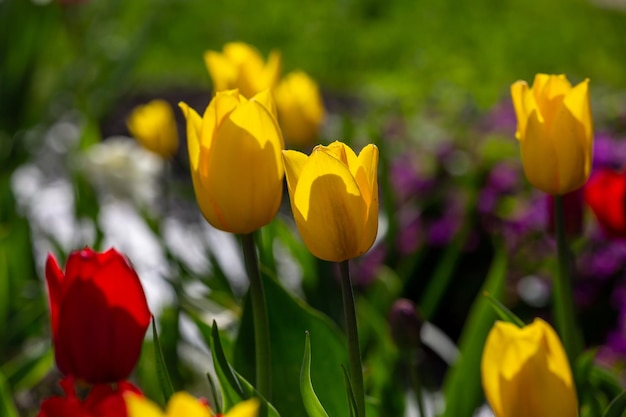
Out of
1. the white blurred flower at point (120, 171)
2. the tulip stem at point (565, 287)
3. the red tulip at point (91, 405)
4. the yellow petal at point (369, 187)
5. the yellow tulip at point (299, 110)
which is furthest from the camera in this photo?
the white blurred flower at point (120, 171)

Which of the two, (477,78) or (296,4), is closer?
(477,78)

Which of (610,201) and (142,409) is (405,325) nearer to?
(610,201)

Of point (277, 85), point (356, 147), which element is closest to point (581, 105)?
point (277, 85)

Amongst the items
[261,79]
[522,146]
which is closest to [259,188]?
[522,146]

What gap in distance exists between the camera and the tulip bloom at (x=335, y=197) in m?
0.75

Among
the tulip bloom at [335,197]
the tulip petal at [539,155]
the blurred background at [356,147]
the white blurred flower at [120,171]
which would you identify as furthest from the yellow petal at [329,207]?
the white blurred flower at [120,171]

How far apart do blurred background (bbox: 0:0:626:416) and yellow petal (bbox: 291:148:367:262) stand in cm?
43

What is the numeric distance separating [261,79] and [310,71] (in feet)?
15.1

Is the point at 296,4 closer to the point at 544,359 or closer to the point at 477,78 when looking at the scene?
the point at 477,78

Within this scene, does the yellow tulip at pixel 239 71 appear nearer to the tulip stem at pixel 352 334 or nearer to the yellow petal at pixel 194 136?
the yellow petal at pixel 194 136

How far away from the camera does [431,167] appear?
277 cm

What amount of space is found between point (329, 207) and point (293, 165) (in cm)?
5

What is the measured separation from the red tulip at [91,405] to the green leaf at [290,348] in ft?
0.99

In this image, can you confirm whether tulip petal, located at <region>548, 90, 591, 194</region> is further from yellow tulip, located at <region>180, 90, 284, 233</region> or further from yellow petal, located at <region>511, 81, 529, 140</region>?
yellow tulip, located at <region>180, 90, 284, 233</region>
